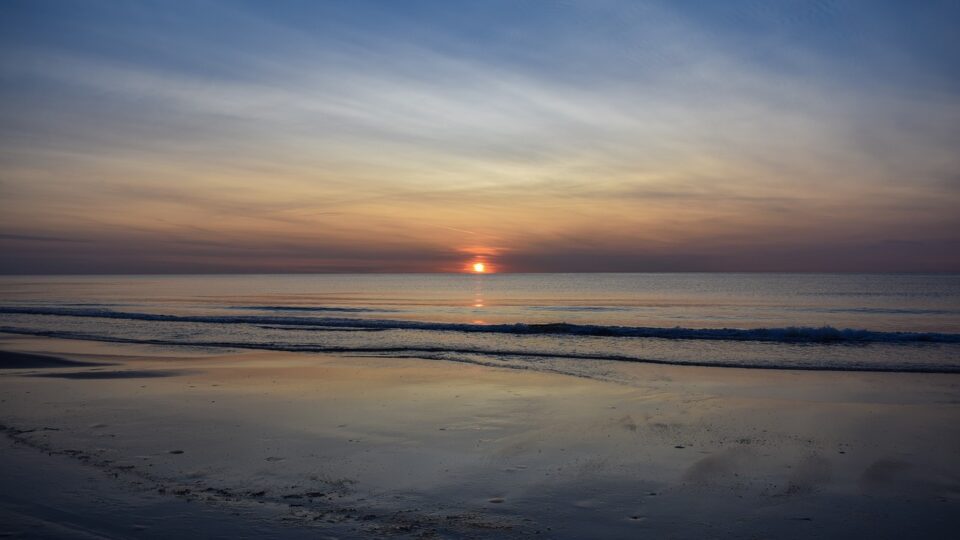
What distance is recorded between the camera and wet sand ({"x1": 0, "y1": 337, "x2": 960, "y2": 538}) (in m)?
5.71

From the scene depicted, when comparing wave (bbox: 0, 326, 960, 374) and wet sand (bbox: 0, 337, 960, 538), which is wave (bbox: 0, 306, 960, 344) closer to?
wave (bbox: 0, 326, 960, 374)

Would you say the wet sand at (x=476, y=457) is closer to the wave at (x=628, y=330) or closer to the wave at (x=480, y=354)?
the wave at (x=480, y=354)

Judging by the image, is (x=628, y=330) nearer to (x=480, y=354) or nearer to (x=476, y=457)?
(x=480, y=354)

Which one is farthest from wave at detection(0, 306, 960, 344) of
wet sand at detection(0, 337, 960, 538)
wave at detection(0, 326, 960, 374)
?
wet sand at detection(0, 337, 960, 538)

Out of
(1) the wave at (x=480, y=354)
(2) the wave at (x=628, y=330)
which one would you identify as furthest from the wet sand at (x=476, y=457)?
(2) the wave at (x=628, y=330)

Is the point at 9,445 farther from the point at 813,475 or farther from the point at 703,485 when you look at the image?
the point at 813,475

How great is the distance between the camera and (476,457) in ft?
26.0

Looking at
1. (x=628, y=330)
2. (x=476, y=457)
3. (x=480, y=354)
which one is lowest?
→ (x=480, y=354)

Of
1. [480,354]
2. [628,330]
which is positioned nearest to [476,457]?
[480,354]

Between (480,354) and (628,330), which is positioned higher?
(628,330)

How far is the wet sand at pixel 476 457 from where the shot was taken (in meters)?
5.71

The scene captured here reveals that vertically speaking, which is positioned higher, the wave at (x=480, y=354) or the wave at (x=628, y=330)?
the wave at (x=628, y=330)

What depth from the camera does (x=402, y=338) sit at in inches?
1045

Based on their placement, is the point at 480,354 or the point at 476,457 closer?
the point at 476,457
